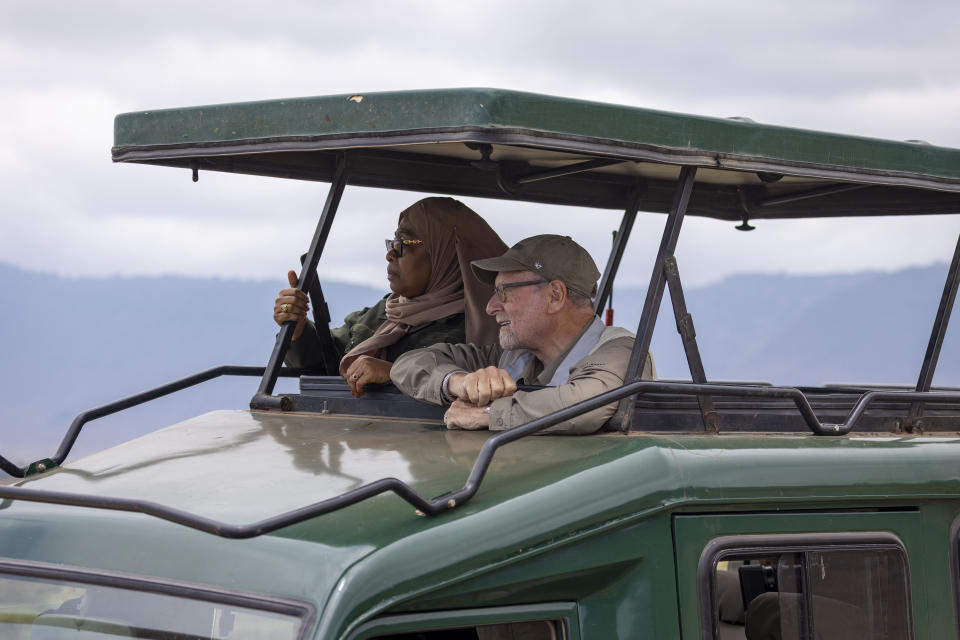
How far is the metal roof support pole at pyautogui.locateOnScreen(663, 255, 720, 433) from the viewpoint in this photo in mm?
3973

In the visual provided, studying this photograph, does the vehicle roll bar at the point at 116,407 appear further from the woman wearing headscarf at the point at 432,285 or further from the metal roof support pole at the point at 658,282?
the metal roof support pole at the point at 658,282

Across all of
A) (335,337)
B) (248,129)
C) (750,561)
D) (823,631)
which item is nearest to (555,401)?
(750,561)

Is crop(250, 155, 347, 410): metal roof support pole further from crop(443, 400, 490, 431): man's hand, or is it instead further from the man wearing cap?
crop(443, 400, 490, 431): man's hand

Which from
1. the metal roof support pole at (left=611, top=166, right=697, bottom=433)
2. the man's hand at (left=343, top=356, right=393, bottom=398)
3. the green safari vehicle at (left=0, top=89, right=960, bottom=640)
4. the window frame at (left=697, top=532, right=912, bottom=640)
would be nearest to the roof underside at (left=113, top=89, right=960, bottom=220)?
the green safari vehicle at (left=0, top=89, right=960, bottom=640)

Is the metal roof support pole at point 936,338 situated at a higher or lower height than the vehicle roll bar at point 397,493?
higher

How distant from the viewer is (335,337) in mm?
5809

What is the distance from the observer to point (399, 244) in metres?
5.25

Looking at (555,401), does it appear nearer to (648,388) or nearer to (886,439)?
(648,388)

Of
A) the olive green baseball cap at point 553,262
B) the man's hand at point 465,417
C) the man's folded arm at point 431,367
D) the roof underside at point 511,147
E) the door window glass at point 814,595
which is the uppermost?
the roof underside at point 511,147

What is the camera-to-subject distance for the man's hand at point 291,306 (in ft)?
16.4

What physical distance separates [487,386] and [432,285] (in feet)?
4.40

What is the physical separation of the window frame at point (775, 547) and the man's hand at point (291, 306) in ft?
7.75

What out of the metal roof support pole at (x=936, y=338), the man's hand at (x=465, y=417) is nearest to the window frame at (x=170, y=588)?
the man's hand at (x=465, y=417)

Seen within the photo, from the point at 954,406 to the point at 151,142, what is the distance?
336 centimetres
